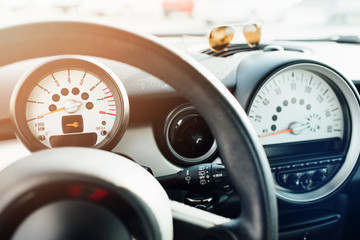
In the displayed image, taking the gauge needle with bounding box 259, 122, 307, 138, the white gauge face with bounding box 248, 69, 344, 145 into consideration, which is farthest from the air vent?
the gauge needle with bounding box 259, 122, 307, 138

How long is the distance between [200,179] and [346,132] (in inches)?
37.6

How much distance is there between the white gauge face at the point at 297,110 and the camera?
190 cm

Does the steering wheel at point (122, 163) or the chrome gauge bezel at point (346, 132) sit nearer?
the steering wheel at point (122, 163)

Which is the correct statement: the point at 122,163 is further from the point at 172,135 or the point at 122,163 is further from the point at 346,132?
the point at 346,132

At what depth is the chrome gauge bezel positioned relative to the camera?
5.82ft

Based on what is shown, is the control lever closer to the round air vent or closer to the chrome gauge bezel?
the round air vent

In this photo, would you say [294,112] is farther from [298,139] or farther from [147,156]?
[147,156]

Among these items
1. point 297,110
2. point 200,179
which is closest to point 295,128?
point 297,110

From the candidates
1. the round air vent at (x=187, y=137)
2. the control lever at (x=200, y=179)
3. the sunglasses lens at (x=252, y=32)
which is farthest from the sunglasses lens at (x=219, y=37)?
the control lever at (x=200, y=179)

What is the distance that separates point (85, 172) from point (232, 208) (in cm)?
114

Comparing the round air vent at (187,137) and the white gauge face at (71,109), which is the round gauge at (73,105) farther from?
the round air vent at (187,137)

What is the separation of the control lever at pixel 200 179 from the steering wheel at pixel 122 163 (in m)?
0.55

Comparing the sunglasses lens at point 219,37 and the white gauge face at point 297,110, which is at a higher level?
the sunglasses lens at point 219,37

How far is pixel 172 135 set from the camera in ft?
5.63
